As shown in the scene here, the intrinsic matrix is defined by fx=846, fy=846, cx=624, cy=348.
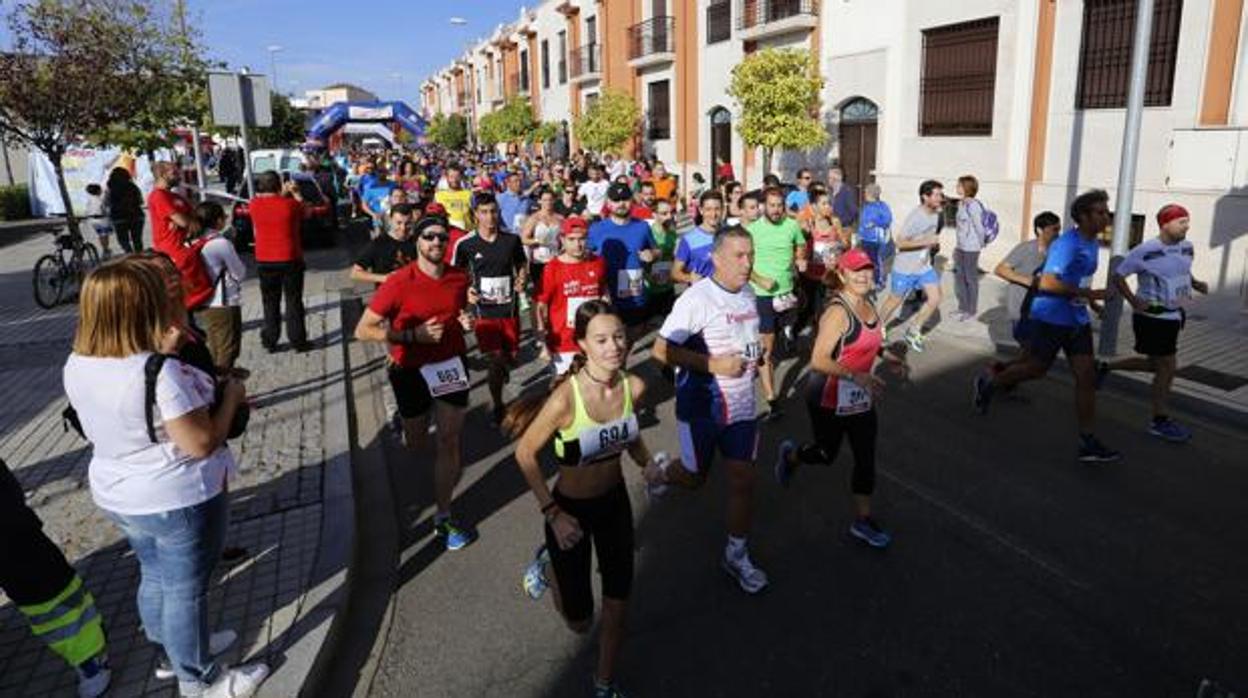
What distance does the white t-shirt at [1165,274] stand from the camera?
613 cm

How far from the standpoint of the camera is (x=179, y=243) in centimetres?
728

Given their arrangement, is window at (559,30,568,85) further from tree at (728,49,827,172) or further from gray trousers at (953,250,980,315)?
gray trousers at (953,250,980,315)

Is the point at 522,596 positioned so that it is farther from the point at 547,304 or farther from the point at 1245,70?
the point at 1245,70

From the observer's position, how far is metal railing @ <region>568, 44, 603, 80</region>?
3507cm

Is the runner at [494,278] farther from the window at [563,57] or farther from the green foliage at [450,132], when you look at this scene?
the green foliage at [450,132]

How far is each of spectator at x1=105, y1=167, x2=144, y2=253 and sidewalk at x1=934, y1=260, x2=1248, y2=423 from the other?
40.3ft

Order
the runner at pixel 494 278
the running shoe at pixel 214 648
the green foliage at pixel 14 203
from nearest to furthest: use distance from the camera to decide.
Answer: the running shoe at pixel 214 648 < the runner at pixel 494 278 < the green foliage at pixel 14 203

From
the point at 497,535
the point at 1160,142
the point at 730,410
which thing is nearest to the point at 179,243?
the point at 497,535

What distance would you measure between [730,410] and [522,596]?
1.48m

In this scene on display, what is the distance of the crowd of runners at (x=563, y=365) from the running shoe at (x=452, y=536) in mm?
13

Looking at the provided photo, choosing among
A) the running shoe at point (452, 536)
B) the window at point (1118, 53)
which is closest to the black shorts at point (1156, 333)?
the running shoe at point (452, 536)

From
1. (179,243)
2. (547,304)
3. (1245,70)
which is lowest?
(547,304)

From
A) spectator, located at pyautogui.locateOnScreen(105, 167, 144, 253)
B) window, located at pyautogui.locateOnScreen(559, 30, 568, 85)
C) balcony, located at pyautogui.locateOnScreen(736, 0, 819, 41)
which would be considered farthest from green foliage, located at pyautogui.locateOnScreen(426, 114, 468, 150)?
spectator, located at pyautogui.locateOnScreen(105, 167, 144, 253)

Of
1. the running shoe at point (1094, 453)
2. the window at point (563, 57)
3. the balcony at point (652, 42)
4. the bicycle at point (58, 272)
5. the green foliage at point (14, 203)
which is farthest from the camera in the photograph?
the window at point (563, 57)
